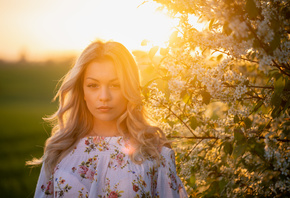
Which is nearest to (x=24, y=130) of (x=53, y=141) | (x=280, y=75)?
(x=53, y=141)

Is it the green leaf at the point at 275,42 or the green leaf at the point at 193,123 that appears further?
the green leaf at the point at 193,123

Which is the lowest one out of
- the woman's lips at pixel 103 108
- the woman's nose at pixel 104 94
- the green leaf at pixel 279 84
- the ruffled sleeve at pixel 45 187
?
the ruffled sleeve at pixel 45 187

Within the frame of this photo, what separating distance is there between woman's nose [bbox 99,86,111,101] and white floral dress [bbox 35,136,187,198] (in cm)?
34

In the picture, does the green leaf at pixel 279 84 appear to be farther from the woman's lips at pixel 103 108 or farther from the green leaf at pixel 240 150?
the woman's lips at pixel 103 108

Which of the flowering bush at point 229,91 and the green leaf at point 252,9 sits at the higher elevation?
the green leaf at point 252,9

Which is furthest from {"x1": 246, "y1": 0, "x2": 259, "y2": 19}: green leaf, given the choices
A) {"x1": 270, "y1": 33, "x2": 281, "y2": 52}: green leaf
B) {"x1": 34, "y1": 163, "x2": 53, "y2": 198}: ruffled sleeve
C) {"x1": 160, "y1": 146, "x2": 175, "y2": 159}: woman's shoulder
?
{"x1": 34, "y1": 163, "x2": 53, "y2": 198}: ruffled sleeve

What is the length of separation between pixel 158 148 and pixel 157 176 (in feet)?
0.83

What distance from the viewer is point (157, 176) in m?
2.45

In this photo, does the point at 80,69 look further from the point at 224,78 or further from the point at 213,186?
the point at 213,186

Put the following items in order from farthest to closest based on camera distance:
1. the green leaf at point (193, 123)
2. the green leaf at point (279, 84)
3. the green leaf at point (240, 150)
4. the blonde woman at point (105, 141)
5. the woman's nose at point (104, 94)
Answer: the green leaf at point (193, 123), the woman's nose at point (104, 94), the blonde woman at point (105, 141), the green leaf at point (240, 150), the green leaf at point (279, 84)

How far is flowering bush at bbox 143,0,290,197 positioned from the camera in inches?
65.4

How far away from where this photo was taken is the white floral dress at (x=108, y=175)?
7.52ft

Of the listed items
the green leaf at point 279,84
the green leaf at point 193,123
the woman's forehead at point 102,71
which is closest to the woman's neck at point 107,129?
the woman's forehead at point 102,71

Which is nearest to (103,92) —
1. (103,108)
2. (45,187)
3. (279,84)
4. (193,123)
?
(103,108)
